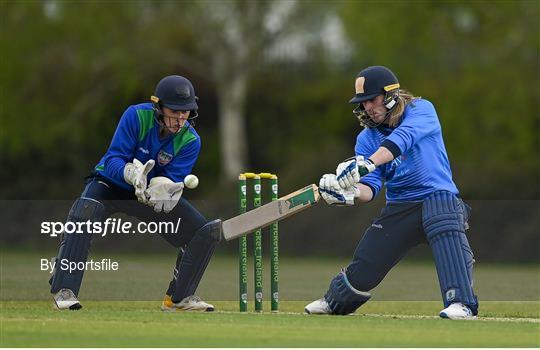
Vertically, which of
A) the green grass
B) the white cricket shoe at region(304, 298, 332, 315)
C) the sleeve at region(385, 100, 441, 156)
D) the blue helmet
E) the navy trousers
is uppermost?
the blue helmet

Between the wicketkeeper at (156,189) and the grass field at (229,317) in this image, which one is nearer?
the grass field at (229,317)

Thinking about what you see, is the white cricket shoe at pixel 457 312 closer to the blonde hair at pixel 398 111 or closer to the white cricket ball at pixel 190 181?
the blonde hair at pixel 398 111

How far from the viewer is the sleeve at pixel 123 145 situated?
9.18m

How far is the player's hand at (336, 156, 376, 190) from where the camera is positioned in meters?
Answer: 8.80

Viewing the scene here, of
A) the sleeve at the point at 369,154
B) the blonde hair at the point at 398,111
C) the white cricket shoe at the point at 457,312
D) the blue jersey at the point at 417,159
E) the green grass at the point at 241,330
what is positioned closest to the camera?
the green grass at the point at 241,330

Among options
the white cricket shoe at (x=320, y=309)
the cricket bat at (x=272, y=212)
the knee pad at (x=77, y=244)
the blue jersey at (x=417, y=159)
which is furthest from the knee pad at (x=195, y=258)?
the blue jersey at (x=417, y=159)

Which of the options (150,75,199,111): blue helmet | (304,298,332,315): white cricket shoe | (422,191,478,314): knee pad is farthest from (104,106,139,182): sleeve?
(422,191,478,314): knee pad

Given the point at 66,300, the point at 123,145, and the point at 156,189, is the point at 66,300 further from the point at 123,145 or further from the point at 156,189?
the point at 123,145

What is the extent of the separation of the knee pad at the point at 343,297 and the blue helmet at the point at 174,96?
5.04 feet

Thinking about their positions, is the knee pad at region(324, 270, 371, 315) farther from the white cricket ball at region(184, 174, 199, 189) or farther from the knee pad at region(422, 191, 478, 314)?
the white cricket ball at region(184, 174, 199, 189)

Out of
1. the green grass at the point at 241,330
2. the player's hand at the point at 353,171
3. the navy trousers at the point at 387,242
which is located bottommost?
the green grass at the point at 241,330

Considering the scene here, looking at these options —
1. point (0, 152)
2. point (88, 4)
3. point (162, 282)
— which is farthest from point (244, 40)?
point (162, 282)

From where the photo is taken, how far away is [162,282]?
32.6 feet

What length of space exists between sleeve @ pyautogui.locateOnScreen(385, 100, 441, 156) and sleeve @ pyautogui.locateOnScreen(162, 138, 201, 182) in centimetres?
141
